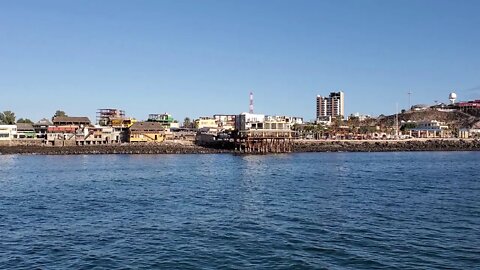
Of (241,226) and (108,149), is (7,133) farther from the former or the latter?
(241,226)

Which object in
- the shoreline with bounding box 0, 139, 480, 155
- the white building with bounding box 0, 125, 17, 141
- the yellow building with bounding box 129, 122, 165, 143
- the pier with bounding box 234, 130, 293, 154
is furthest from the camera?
the yellow building with bounding box 129, 122, 165, 143

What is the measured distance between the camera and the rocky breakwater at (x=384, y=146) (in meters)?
99.8

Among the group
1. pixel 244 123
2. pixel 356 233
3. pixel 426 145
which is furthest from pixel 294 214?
pixel 426 145

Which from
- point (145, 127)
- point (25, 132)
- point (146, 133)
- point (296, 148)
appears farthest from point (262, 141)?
point (25, 132)

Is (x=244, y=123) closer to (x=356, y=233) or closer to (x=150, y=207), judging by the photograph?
(x=150, y=207)

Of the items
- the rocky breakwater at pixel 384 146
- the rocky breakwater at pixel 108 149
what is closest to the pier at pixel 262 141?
the rocky breakwater at pixel 108 149

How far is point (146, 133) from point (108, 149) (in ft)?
39.5

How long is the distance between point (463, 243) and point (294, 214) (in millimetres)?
8072

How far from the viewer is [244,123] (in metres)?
93.6

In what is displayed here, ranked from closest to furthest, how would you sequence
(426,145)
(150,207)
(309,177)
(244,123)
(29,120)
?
1. (150,207)
2. (309,177)
3. (244,123)
4. (426,145)
5. (29,120)

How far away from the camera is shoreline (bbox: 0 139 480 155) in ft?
276

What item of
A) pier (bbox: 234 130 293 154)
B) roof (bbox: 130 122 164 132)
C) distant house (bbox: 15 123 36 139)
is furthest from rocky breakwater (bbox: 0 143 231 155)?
distant house (bbox: 15 123 36 139)

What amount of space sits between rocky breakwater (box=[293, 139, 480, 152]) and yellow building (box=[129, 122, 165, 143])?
2917 cm

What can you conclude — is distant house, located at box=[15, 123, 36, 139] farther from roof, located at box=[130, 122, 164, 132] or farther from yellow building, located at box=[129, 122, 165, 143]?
roof, located at box=[130, 122, 164, 132]
